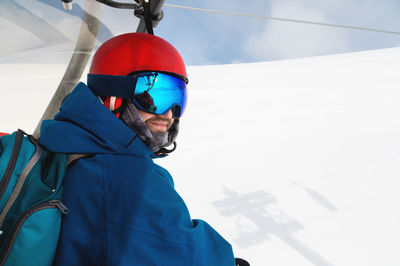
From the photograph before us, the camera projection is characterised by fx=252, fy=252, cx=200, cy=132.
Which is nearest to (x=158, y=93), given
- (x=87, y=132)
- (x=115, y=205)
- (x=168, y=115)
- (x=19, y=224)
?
(x=168, y=115)

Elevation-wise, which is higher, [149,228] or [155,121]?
[155,121]

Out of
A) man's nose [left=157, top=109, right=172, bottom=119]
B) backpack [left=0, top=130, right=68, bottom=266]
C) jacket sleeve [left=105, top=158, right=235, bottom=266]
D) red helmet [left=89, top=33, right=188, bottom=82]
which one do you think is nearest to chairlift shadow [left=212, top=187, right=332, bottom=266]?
man's nose [left=157, top=109, right=172, bottom=119]

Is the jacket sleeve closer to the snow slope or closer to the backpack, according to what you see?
the backpack

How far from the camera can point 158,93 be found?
1395 mm

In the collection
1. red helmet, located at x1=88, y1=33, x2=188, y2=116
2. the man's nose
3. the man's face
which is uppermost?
red helmet, located at x1=88, y1=33, x2=188, y2=116

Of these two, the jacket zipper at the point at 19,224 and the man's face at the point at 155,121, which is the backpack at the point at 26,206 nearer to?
the jacket zipper at the point at 19,224

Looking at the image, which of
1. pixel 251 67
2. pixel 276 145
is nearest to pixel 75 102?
pixel 276 145

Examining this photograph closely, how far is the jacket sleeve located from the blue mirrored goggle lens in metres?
0.58

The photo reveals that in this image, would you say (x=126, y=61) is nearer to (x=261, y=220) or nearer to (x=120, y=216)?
(x=120, y=216)

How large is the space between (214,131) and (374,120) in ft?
17.5

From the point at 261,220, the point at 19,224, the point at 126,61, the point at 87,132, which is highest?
the point at 126,61

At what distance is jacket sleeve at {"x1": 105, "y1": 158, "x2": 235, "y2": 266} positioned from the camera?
0.70 metres

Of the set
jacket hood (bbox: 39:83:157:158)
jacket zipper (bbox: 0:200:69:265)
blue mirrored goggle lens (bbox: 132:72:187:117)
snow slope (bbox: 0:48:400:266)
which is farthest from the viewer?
snow slope (bbox: 0:48:400:266)

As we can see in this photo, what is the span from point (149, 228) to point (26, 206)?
1.10ft
